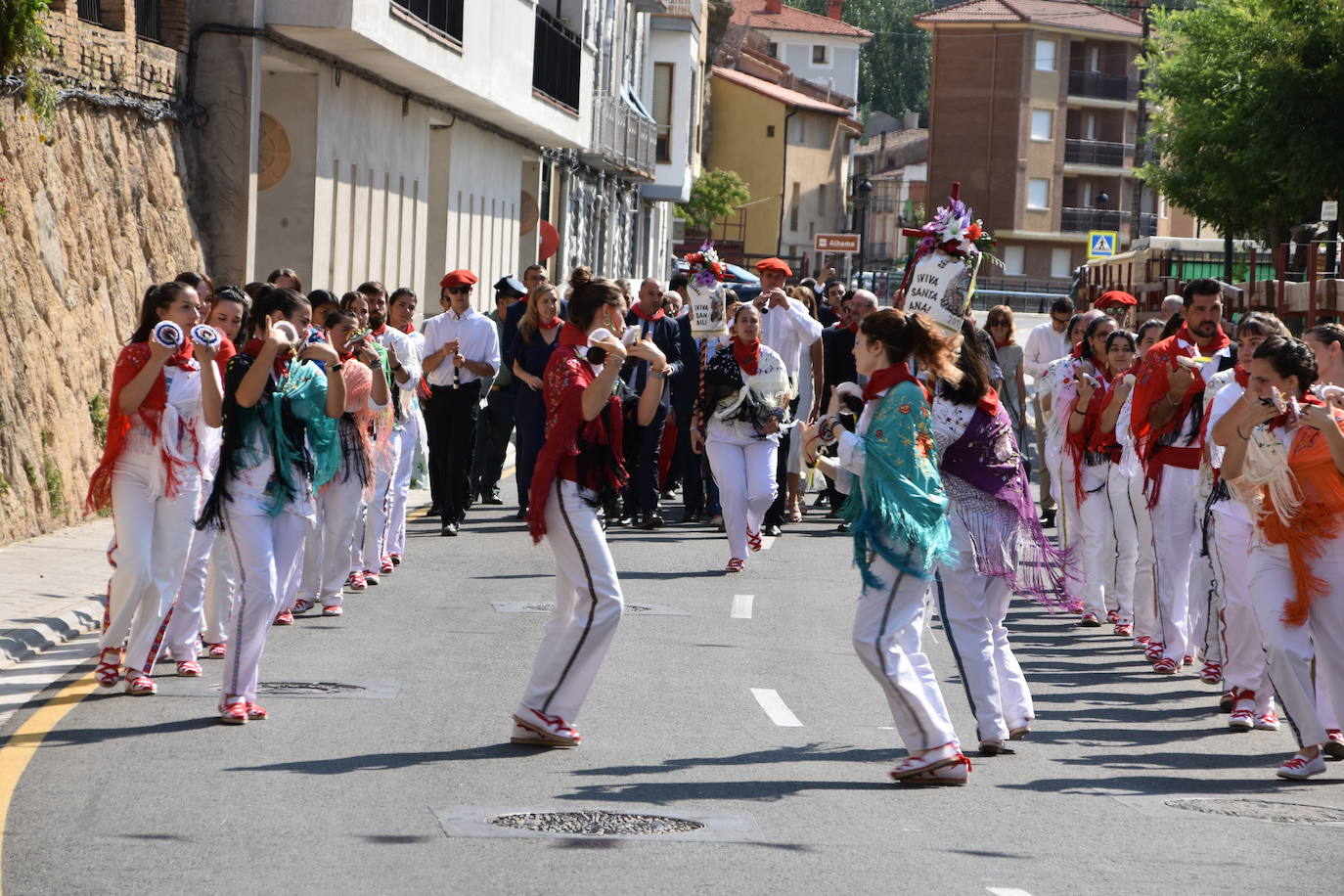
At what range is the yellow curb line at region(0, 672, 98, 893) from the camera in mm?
7531

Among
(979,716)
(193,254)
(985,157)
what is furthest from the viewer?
(985,157)

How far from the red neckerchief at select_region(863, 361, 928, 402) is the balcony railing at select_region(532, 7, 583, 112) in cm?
2560

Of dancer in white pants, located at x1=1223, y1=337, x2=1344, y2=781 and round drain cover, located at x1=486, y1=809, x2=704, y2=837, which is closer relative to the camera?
round drain cover, located at x1=486, y1=809, x2=704, y2=837

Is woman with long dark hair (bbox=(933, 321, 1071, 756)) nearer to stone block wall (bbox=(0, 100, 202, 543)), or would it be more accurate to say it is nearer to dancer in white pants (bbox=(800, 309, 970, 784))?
dancer in white pants (bbox=(800, 309, 970, 784))

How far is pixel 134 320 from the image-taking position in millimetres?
19219

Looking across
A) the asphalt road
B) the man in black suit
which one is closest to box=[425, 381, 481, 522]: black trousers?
the man in black suit

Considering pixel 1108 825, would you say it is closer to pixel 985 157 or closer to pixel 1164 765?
pixel 1164 765

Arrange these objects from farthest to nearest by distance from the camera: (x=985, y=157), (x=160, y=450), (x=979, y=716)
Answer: (x=985, y=157), (x=160, y=450), (x=979, y=716)

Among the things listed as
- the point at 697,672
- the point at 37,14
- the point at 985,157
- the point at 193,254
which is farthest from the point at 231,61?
the point at 985,157

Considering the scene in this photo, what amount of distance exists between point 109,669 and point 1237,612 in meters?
5.40

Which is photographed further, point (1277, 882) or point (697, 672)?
point (697, 672)

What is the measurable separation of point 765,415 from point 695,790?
7.72m

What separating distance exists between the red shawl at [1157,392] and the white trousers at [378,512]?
16.9ft

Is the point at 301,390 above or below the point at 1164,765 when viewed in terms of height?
above
